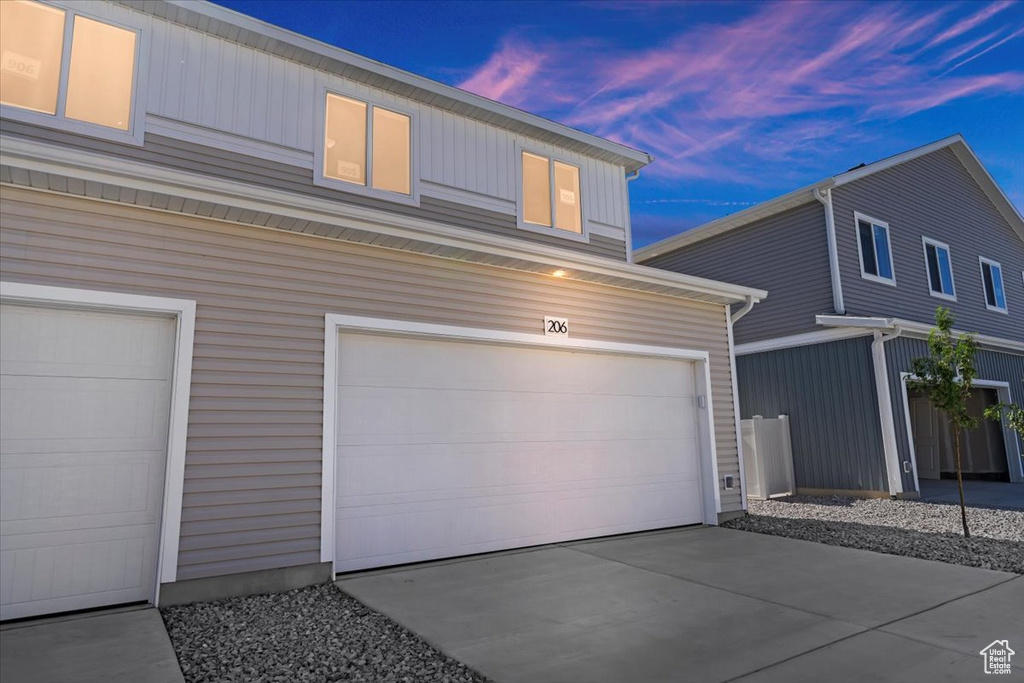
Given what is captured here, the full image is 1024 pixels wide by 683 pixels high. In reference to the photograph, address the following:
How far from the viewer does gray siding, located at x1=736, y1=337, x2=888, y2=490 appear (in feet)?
34.5

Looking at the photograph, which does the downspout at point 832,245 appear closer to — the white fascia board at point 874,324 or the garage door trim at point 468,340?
the white fascia board at point 874,324

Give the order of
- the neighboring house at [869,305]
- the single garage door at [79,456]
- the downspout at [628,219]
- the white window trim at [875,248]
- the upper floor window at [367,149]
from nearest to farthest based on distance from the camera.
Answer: the single garage door at [79,456] → the upper floor window at [367,149] → the downspout at [628,219] → the neighboring house at [869,305] → the white window trim at [875,248]

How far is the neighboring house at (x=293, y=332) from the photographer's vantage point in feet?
14.5

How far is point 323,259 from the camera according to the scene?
5.61 m

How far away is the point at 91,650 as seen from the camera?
3547 mm

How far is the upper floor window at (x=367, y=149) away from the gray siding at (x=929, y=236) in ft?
28.2

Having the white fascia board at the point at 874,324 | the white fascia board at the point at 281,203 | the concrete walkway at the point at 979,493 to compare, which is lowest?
the concrete walkway at the point at 979,493

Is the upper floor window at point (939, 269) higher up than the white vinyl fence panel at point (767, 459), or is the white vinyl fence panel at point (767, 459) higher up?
the upper floor window at point (939, 269)

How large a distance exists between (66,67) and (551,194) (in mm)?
5809

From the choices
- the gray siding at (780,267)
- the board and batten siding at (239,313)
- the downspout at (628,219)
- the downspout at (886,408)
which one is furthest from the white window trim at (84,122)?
the downspout at (886,408)

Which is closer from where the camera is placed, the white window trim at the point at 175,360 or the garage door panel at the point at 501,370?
the white window trim at the point at 175,360

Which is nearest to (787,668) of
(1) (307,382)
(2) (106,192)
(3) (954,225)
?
(1) (307,382)

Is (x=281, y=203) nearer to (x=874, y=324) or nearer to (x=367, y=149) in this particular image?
(x=367, y=149)

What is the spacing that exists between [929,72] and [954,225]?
827 centimetres
